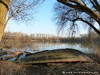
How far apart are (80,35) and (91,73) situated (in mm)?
14369

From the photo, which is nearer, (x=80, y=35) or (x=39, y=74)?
(x=39, y=74)

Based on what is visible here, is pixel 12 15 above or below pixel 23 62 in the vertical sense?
above

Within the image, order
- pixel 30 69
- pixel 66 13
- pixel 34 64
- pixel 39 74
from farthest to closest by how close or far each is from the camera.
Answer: pixel 66 13, pixel 34 64, pixel 30 69, pixel 39 74

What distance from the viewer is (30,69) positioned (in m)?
→ 9.09

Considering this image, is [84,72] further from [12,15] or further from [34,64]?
[12,15]

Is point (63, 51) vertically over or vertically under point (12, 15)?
under

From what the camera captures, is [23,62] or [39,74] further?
[23,62]

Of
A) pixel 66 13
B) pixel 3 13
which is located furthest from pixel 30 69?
pixel 66 13

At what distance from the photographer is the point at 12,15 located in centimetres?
877

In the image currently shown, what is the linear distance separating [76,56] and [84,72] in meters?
2.67

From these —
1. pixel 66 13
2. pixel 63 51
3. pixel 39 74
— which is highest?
pixel 66 13

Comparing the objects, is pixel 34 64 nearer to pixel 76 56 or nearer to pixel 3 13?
pixel 76 56

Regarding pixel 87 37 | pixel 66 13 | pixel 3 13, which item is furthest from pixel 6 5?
pixel 87 37

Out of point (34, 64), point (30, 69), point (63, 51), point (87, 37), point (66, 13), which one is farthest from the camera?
point (87, 37)
